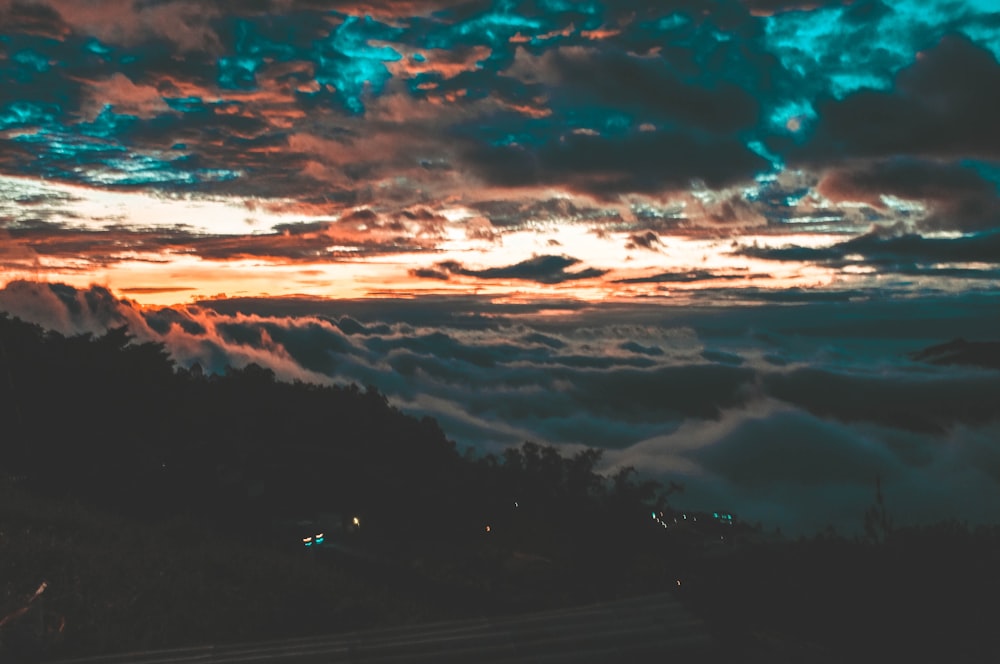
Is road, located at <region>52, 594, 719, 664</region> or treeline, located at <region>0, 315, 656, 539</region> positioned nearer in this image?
road, located at <region>52, 594, 719, 664</region>

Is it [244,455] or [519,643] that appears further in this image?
[244,455]

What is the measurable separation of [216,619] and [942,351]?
154469mm

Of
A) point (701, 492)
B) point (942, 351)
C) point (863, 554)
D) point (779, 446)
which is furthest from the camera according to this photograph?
point (942, 351)

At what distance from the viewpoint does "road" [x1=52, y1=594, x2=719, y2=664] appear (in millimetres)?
5543

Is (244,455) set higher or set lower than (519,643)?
lower

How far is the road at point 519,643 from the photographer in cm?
554

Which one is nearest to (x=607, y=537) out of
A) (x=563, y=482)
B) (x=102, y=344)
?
(x=563, y=482)

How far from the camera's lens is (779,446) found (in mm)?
99812

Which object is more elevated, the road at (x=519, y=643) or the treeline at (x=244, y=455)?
the road at (x=519, y=643)

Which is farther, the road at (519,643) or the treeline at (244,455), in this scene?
the treeline at (244,455)

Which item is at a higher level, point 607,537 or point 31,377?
point 31,377

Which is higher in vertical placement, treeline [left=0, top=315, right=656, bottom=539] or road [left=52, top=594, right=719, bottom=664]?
road [left=52, top=594, right=719, bottom=664]

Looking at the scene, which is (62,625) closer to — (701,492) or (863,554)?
(863,554)

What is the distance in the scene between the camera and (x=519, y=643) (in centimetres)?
579
